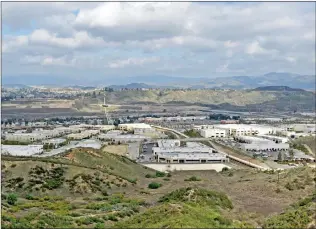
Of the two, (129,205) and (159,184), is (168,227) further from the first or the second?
(159,184)

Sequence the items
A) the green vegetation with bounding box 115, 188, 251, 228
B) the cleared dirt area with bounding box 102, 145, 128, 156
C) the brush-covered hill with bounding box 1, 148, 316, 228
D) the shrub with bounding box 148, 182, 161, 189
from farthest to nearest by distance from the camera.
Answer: the cleared dirt area with bounding box 102, 145, 128, 156 → the shrub with bounding box 148, 182, 161, 189 → the brush-covered hill with bounding box 1, 148, 316, 228 → the green vegetation with bounding box 115, 188, 251, 228

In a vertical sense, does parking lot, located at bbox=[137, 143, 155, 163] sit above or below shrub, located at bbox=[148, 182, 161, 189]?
below

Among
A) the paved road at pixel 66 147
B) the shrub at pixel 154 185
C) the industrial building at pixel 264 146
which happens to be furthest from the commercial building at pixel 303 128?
the shrub at pixel 154 185

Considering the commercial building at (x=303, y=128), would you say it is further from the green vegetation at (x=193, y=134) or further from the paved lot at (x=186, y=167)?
the paved lot at (x=186, y=167)

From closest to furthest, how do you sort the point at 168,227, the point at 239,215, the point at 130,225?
the point at 168,227, the point at 130,225, the point at 239,215

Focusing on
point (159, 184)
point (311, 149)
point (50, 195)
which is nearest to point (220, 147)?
point (311, 149)

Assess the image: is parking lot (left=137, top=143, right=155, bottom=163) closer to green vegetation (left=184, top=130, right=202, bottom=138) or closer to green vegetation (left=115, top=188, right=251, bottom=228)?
green vegetation (left=184, top=130, right=202, bottom=138)

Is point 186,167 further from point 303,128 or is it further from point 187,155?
point 303,128

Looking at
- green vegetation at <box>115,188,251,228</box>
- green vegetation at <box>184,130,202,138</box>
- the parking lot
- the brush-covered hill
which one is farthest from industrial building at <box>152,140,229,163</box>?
green vegetation at <box>115,188,251,228</box>
